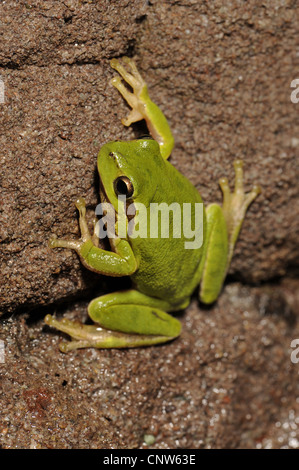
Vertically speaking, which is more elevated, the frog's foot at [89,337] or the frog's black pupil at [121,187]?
the frog's black pupil at [121,187]

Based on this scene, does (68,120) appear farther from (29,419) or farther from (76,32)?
(29,419)

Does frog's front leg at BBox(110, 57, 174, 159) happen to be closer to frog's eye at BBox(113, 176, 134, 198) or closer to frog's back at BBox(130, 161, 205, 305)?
frog's back at BBox(130, 161, 205, 305)

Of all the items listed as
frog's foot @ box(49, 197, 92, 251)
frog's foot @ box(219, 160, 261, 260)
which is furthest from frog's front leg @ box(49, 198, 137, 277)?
frog's foot @ box(219, 160, 261, 260)

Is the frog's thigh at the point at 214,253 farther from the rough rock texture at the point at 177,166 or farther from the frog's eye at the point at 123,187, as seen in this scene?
the frog's eye at the point at 123,187

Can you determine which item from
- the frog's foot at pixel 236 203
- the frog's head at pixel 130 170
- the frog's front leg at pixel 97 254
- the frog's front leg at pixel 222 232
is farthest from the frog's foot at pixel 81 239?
the frog's foot at pixel 236 203

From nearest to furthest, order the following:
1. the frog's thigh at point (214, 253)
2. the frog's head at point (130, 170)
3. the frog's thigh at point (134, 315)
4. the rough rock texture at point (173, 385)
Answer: the frog's head at point (130, 170)
the rough rock texture at point (173, 385)
the frog's thigh at point (134, 315)
the frog's thigh at point (214, 253)
